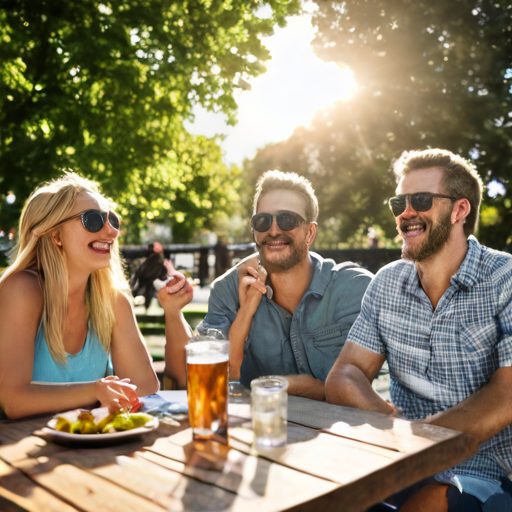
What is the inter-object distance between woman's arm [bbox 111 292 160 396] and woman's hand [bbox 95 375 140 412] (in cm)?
62

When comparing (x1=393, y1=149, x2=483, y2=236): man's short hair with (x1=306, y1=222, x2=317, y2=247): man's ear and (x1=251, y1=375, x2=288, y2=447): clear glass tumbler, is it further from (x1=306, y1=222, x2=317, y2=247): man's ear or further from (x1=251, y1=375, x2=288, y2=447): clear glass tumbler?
(x1=251, y1=375, x2=288, y2=447): clear glass tumbler

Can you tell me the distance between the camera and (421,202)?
2.73 meters

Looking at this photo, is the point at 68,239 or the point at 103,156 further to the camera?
the point at 103,156

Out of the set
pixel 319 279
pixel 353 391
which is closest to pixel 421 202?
pixel 319 279

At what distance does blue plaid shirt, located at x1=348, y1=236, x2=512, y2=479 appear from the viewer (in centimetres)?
234

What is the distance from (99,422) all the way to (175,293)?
1259 millimetres

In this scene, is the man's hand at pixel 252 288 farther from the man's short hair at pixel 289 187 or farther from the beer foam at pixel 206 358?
the beer foam at pixel 206 358

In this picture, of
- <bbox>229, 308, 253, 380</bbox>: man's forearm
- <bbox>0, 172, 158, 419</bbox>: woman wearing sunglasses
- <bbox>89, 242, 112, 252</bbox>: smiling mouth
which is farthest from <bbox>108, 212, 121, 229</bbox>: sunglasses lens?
<bbox>229, 308, 253, 380</bbox>: man's forearm

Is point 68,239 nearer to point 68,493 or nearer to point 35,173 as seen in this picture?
point 68,493

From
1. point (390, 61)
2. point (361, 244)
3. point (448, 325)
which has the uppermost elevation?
point (390, 61)

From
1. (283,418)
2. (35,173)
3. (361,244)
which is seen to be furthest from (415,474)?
(361,244)

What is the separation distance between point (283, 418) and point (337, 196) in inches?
817

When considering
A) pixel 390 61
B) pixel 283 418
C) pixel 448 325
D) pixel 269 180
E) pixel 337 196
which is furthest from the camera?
pixel 337 196

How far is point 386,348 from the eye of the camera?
269cm
